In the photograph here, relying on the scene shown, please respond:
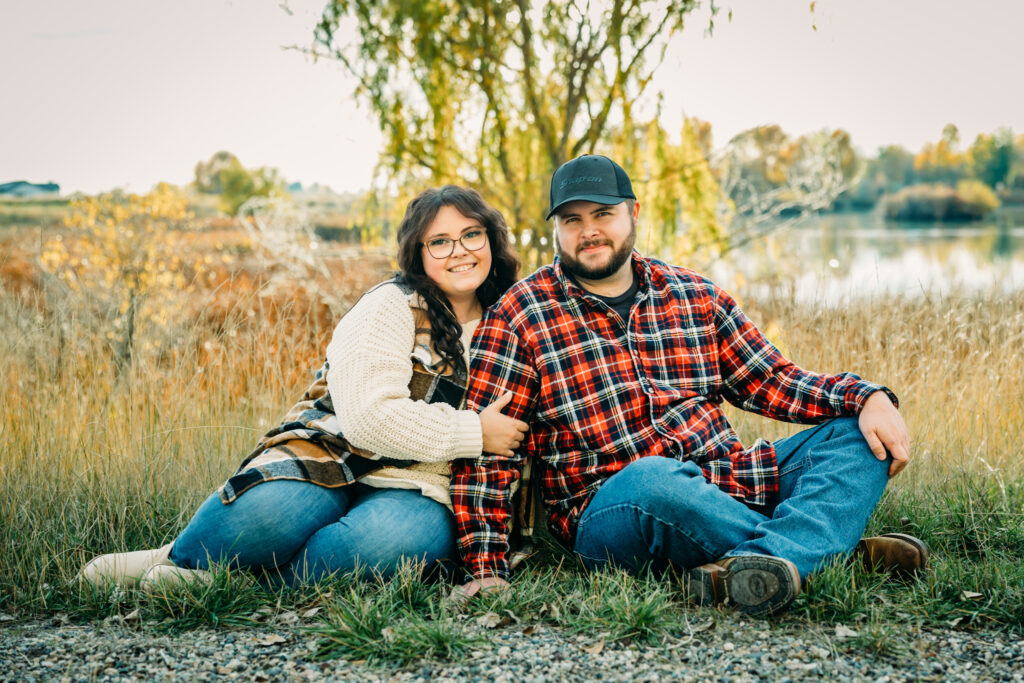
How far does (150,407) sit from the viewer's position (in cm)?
397

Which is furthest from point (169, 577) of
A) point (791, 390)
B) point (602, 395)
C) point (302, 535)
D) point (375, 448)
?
point (791, 390)

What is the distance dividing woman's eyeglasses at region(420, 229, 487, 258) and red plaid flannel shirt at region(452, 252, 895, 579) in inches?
8.4

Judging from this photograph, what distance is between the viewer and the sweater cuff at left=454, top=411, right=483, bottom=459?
2605 mm

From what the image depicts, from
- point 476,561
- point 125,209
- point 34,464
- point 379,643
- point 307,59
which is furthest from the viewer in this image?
point 125,209

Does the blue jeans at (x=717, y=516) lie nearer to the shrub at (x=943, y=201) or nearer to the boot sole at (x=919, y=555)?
the boot sole at (x=919, y=555)

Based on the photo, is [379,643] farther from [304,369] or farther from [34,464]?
[304,369]

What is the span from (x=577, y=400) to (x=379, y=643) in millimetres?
1037

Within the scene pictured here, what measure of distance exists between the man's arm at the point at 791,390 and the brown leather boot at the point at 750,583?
2.06 feet

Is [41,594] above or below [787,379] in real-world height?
below

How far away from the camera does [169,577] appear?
2.51 meters

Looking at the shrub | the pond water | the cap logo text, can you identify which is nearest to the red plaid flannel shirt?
the cap logo text

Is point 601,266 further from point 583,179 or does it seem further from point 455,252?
point 455,252

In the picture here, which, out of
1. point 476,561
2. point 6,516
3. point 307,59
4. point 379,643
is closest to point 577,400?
point 476,561

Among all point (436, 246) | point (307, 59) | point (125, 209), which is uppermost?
point (307, 59)
